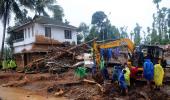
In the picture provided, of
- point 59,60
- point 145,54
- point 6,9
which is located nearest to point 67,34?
point 6,9

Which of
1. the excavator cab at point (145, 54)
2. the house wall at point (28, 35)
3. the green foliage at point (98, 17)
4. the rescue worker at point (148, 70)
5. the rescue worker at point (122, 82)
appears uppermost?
the green foliage at point (98, 17)

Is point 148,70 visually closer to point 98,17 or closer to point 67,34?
point 67,34

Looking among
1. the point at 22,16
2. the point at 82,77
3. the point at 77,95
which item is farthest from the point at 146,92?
the point at 22,16

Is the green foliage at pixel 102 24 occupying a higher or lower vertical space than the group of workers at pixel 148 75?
higher

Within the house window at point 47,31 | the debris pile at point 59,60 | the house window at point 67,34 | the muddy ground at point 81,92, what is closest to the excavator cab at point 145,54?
the muddy ground at point 81,92

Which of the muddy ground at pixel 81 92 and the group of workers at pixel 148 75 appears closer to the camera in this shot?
the muddy ground at pixel 81 92

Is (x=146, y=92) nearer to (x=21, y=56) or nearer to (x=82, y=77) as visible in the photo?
(x=82, y=77)

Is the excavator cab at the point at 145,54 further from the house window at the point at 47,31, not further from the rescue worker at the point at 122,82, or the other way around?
the house window at the point at 47,31

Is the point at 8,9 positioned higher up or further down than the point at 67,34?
higher up

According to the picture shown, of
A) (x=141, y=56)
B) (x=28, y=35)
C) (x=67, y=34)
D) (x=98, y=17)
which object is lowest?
(x=141, y=56)

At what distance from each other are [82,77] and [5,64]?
18184 millimetres

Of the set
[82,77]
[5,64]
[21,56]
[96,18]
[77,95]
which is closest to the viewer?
[77,95]

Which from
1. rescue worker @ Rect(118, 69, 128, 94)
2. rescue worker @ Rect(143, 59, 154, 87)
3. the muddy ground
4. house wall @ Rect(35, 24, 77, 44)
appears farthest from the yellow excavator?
house wall @ Rect(35, 24, 77, 44)

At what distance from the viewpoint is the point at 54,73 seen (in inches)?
1129
